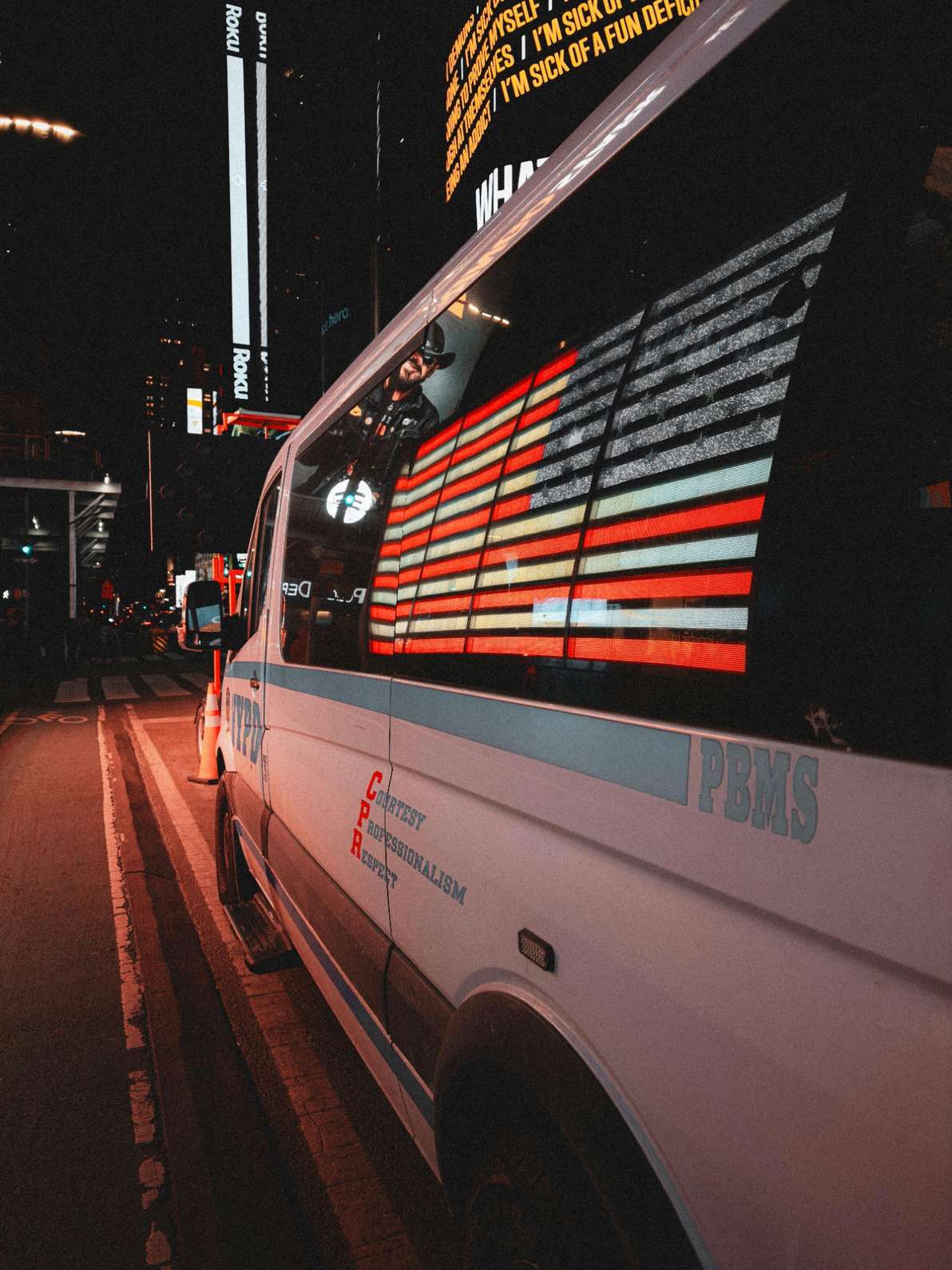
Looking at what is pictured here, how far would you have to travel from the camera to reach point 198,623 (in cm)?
407

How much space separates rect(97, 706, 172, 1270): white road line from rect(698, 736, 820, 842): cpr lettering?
7.79 feet

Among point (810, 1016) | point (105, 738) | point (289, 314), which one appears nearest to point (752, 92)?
point (810, 1016)

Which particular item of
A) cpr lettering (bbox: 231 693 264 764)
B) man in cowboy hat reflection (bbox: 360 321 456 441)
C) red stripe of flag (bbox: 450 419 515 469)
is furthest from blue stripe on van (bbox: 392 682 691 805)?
cpr lettering (bbox: 231 693 264 764)

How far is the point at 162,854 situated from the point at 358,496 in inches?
180

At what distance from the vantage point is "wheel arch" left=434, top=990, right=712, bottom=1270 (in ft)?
3.51

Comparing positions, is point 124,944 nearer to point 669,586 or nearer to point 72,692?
point 669,586

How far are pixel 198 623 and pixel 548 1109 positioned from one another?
3368mm

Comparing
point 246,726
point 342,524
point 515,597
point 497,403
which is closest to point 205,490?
point 246,726

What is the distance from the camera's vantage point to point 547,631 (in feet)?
4.70

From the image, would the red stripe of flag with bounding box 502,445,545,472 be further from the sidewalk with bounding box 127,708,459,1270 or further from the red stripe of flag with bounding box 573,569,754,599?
the sidewalk with bounding box 127,708,459,1270

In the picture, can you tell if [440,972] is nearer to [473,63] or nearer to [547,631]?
[547,631]

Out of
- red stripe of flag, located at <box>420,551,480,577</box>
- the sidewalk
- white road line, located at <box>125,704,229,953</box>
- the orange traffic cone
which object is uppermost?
red stripe of flag, located at <box>420,551,480,577</box>

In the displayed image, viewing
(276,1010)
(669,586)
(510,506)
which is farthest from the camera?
(276,1010)

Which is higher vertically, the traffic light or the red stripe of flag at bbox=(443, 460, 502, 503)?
the traffic light
